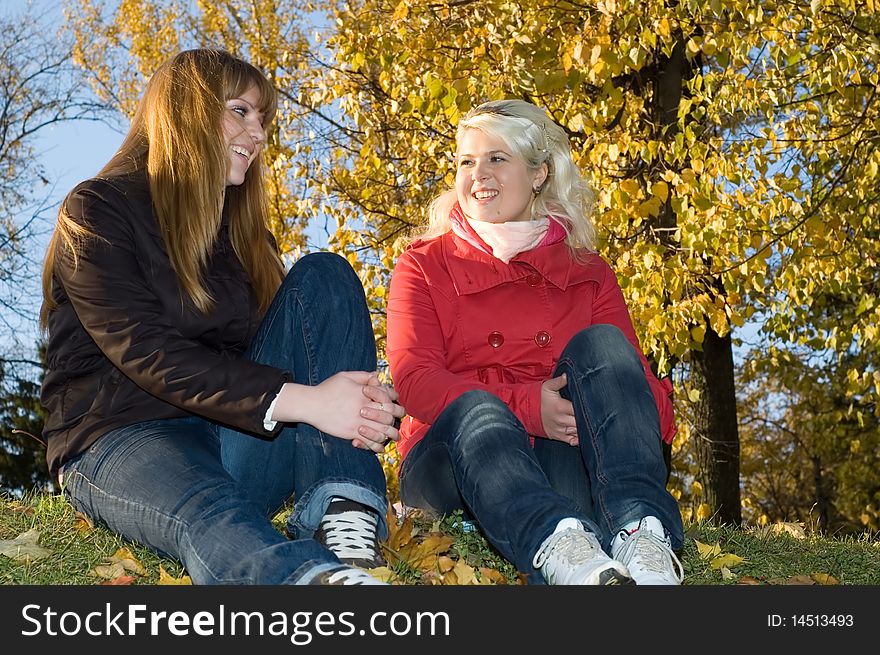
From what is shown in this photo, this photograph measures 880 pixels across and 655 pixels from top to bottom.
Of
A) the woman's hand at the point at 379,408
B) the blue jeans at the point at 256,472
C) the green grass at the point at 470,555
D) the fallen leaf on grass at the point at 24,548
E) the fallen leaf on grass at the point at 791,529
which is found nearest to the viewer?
the blue jeans at the point at 256,472

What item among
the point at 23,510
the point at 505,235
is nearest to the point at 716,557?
the point at 505,235

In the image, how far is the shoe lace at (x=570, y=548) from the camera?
2570 mm

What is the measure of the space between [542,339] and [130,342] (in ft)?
5.30

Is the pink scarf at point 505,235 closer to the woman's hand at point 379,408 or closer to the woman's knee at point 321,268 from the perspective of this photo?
the woman's knee at point 321,268

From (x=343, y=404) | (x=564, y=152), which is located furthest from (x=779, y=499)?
(x=343, y=404)

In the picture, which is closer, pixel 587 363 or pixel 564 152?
pixel 587 363

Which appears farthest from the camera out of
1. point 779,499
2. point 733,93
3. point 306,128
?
point 779,499

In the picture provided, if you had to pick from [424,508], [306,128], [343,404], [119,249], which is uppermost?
[306,128]

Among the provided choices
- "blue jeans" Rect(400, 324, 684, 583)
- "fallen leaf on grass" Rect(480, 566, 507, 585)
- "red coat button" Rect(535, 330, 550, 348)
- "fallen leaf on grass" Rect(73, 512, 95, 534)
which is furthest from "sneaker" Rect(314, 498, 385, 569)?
"red coat button" Rect(535, 330, 550, 348)

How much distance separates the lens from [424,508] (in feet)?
12.3

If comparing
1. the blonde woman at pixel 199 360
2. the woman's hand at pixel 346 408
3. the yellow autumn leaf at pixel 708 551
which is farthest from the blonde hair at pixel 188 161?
the yellow autumn leaf at pixel 708 551

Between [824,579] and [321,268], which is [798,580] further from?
[321,268]

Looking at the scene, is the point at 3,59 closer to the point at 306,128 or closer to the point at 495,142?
the point at 306,128

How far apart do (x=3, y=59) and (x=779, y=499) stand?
16.5m
